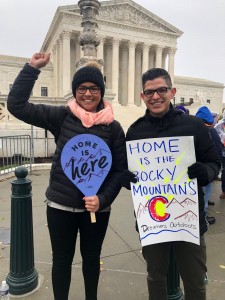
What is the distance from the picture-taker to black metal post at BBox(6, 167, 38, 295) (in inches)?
117

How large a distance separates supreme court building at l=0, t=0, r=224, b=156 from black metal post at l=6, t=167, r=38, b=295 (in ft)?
134

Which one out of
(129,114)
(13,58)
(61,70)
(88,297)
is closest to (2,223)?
(88,297)

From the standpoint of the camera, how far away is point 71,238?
2.42m

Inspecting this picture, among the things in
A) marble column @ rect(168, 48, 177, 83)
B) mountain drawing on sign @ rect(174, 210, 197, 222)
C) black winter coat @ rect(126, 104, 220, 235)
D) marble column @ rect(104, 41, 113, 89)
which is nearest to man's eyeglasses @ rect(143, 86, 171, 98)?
black winter coat @ rect(126, 104, 220, 235)

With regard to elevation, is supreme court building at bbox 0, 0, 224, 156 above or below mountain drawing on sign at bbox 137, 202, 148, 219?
above

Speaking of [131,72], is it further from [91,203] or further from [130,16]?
Answer: [91,203]

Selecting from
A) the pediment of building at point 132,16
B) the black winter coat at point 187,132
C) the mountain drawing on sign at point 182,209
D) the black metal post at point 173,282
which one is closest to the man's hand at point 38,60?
the black winter coat at point 187,132

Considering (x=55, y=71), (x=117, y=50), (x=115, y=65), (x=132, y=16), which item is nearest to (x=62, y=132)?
(x=115, y=65)

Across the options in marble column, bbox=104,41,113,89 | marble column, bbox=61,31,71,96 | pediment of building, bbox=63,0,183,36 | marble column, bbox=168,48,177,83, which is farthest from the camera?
marble column, bbox=168,48,177,83

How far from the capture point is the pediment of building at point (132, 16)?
47.8 metres

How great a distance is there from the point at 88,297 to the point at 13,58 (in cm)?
5574

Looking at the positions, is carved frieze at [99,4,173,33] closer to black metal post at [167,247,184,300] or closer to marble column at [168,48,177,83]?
marble column at [168,48,177,83]

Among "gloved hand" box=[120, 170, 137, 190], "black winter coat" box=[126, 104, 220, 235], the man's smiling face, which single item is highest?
the man's smiling face

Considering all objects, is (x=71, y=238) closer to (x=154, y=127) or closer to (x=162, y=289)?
(x=162, y=289)
